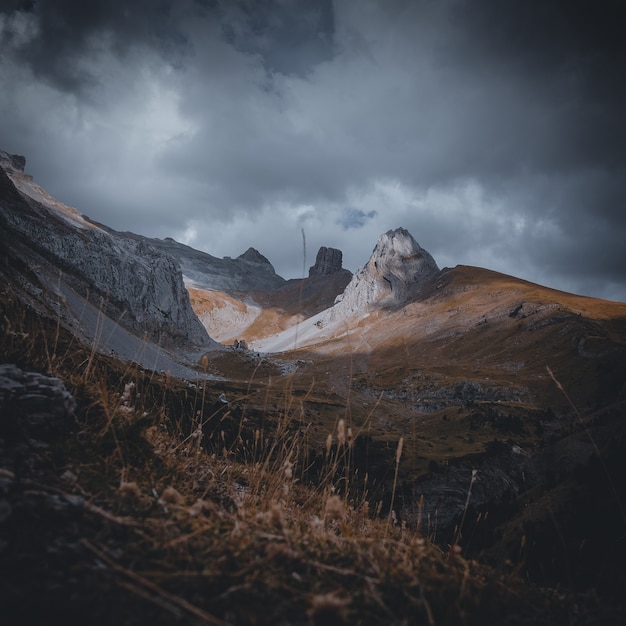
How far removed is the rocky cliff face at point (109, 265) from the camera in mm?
72500

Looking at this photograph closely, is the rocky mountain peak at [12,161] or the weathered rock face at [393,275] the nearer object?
the rocky mountain peak at [12,161]

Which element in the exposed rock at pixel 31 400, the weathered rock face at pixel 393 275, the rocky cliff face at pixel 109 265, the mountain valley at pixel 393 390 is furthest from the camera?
the weathered rock face at pixel 393 275

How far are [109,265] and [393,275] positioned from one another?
5374 inches

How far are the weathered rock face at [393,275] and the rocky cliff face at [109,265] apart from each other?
92143 millimetres

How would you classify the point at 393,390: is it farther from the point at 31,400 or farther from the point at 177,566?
the point at 177,566

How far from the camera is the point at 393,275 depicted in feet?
612

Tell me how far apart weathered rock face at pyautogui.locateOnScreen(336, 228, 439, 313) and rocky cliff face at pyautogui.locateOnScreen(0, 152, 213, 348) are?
92.1m

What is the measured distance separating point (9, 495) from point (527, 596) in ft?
14.1

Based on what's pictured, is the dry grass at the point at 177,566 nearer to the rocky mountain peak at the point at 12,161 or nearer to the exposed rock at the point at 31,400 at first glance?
the exposed rock at the point at 31,400

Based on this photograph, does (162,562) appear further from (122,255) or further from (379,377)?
(122,255)

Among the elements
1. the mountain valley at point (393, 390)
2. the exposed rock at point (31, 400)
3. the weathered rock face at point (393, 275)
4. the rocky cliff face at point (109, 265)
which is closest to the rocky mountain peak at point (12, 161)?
the mountain valley at point (393, 390)

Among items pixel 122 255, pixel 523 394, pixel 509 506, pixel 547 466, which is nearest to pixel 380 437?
pixel 547 466

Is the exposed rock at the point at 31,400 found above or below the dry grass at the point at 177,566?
above

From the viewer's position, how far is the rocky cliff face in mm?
72500
